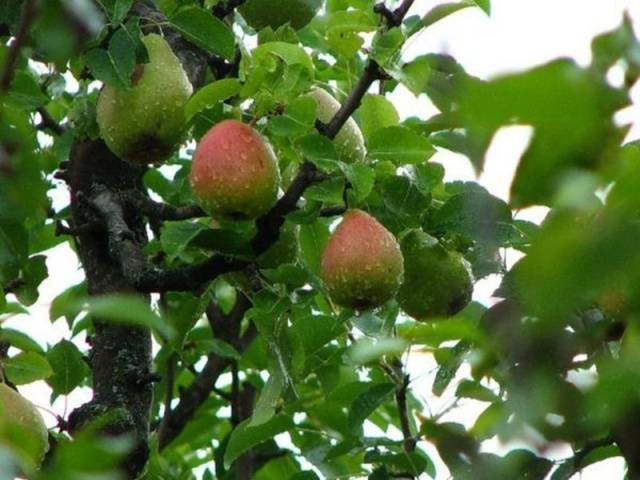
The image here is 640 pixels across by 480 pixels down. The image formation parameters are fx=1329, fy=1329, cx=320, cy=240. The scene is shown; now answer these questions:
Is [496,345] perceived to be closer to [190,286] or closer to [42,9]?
[42,9]

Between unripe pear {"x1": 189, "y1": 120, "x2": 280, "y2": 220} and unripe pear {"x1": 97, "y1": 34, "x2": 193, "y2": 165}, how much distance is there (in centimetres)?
17

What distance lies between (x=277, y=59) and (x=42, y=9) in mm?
1115

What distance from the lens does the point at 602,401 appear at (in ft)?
2.27

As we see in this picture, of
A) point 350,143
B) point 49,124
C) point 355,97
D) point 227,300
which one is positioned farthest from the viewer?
point 227,300

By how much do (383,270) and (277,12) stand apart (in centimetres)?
69

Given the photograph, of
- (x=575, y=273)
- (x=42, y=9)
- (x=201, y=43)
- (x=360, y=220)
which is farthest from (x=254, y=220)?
(x=575, y=273)

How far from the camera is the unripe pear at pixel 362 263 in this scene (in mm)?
1896

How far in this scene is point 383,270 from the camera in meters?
1.91

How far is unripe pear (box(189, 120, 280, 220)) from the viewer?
6.18 feet

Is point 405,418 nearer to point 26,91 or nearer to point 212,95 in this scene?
point 212,95

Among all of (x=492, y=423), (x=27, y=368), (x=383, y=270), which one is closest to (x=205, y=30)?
(x=383, y=270)

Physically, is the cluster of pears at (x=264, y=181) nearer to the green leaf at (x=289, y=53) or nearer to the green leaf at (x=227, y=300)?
the green leaf at (x=289, y=53)

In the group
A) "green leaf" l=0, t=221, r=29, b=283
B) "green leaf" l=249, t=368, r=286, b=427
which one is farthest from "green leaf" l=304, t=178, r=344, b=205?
"green leaf" l=0, t=221, r=29, b=283

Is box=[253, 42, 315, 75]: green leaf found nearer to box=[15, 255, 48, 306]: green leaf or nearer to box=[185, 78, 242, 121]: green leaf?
box=[185, 78, 242, 121]: green leaf
